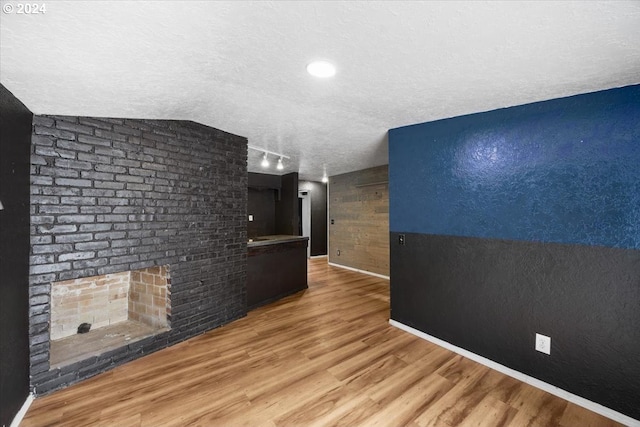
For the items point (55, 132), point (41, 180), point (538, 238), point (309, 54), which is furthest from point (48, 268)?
point (538, 238)

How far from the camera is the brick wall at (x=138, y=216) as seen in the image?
6.39 feet

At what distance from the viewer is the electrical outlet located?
6.71 feet

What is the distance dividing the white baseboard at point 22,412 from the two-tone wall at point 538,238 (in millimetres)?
3296

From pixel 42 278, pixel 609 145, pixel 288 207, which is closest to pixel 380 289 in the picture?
pixel 288 207

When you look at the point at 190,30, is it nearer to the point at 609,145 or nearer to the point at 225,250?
the point at 225,250

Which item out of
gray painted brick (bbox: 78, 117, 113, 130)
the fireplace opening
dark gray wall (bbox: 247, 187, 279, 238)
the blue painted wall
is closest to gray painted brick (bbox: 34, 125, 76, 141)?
gray painted brick (bbox: 78, 117, 113, 130)

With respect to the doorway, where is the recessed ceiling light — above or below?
above

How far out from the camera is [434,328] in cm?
275

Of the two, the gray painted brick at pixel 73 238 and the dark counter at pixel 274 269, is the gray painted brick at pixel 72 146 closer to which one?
the gray painted brick at pixel 73 238

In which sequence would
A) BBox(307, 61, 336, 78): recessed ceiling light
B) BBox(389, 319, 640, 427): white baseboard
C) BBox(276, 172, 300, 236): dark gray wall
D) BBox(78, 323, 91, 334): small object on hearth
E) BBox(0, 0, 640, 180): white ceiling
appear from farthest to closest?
BBox(276, 172, 300, 236): dark gray wall, BBox(78, 323, 91, 334): small object on hearth, BBox(389, 319, 640, 427): white baseboard, BBox(307, 61, 336, 78): recessed ceiling light, BBox(0, 0, 640, 180): white ceiling

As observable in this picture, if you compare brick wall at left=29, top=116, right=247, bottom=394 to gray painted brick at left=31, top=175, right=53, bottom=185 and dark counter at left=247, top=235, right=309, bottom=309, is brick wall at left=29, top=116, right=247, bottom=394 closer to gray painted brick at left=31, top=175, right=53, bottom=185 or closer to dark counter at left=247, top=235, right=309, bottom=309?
gray painted brick at left=31, top=175, right=53, bottom=185

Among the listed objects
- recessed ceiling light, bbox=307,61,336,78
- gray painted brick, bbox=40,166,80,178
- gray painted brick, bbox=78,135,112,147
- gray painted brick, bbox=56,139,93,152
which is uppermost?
recessed ceiling light, bbox=307,61,336,78

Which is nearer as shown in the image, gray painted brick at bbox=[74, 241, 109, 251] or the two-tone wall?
the two-tone wall

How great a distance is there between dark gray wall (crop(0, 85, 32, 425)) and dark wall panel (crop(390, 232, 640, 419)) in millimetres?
3299
